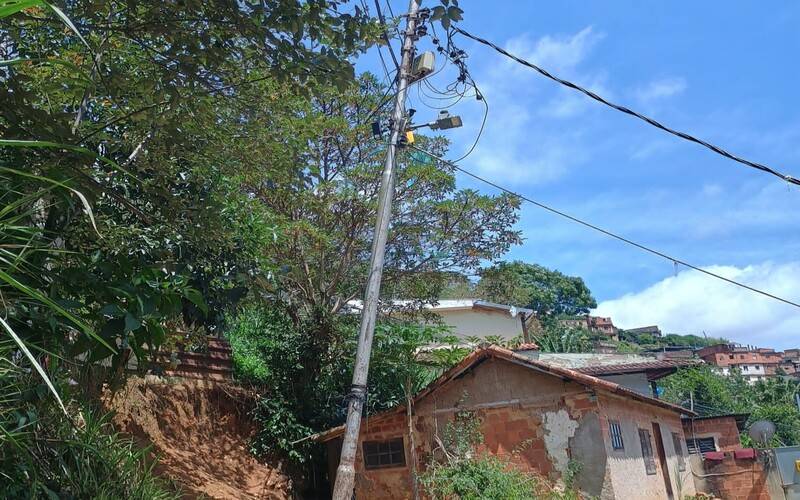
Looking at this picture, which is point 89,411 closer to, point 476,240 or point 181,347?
point 181,347

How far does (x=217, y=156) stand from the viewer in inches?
286

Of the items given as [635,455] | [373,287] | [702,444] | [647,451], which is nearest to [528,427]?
[635,455]

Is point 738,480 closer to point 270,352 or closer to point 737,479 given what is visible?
point 737,479

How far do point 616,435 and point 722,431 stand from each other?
40.3 feet

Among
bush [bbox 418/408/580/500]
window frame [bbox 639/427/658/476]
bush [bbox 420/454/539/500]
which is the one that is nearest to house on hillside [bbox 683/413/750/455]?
window frame [bbox 639/427/658/476]

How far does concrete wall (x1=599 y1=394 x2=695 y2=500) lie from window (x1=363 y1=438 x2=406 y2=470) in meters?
3.90

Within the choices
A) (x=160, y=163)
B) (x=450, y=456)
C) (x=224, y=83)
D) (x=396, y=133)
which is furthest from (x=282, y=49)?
(x=450, y=456)

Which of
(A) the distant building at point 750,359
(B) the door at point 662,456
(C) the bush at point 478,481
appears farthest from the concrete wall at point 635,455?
(A) the distant building at point 750,359

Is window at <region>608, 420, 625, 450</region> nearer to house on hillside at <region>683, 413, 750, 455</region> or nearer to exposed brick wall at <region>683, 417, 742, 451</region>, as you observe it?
house on hillside at <region>683, 413, 750, 455</region>

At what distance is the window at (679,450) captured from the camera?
652 inches

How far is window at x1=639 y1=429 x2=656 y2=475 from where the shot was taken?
13.6 m

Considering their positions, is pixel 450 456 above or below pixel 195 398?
below

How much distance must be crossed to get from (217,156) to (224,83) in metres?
0.80

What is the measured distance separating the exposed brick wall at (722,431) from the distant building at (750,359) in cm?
7376
